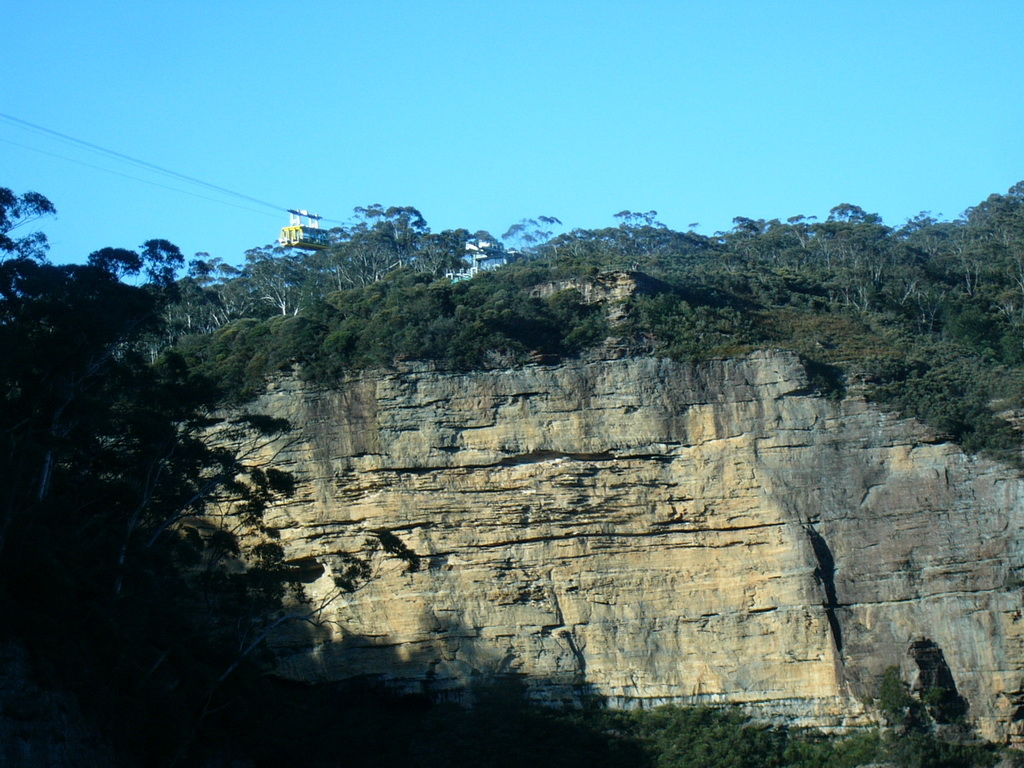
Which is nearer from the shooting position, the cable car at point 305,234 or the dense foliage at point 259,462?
the dense foliage at point 259,462

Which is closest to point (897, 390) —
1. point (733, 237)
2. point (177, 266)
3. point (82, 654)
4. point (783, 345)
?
point (783, 345)

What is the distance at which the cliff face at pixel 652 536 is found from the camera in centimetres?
2508

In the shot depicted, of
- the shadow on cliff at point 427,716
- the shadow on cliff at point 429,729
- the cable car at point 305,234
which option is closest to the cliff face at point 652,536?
the shadow on cliff at point 427,716

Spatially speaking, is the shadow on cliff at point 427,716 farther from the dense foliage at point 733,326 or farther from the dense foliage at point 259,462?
the dense foliage at point 733,326

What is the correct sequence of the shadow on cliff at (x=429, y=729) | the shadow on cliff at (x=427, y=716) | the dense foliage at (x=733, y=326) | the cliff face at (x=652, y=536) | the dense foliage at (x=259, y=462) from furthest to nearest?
the dense foliage at (x=733, y=326) < the cliff face at (x=652, y=536) < the shadow on cliff at (x=429, y=729) < the shadow on cliff at (x=427, y=716) < the dense foliage at (x=259, y=462)

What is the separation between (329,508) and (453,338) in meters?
5.31

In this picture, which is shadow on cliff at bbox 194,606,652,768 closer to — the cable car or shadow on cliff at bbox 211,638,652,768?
shadow on cliff at bbox 211,638,652,768

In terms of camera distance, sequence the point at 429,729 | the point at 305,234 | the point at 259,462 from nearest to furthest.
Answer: the point at 429,729 → the point at 259,462 → the point at 305,234

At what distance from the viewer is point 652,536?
26.5 metres

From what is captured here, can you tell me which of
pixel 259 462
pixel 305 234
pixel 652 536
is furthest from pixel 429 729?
pixel 305 234

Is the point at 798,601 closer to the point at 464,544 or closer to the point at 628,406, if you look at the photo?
the point at 628,406

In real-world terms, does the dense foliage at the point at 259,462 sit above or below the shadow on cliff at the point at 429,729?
above

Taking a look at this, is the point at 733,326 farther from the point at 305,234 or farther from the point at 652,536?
the point at 305,234

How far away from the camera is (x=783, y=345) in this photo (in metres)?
28.0
